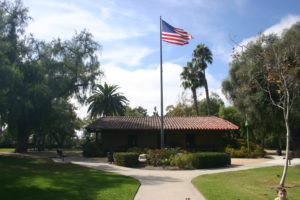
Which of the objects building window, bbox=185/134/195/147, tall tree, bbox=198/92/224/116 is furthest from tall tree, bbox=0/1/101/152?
tall tree, bbox=198/92/224/116

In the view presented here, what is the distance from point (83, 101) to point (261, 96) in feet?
64.6

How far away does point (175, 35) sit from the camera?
20.9 m

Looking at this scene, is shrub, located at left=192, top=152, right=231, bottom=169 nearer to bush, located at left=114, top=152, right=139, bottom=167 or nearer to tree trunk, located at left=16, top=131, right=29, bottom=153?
bush, located at left=114, top=152, right=139, bottom=167

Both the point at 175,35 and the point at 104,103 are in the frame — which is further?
the point at 104,103

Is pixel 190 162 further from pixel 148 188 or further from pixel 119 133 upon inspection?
pixel 119 133

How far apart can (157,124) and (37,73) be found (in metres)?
12.7

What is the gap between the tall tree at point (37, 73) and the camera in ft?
80.5

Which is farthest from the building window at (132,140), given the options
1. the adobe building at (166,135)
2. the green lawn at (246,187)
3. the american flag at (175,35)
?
the green lawn at (246,187)

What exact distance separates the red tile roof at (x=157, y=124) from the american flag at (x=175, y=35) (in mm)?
10470

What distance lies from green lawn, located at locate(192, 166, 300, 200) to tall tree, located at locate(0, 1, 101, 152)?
15783mm

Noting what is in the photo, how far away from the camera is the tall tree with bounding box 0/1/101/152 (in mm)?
24531

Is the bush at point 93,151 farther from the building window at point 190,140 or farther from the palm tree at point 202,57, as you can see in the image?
the palm tree at point 202,57

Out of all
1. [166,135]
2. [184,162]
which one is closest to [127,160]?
[184,162]

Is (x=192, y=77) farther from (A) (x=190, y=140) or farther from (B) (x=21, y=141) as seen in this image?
(B) (x=21, y=141)
